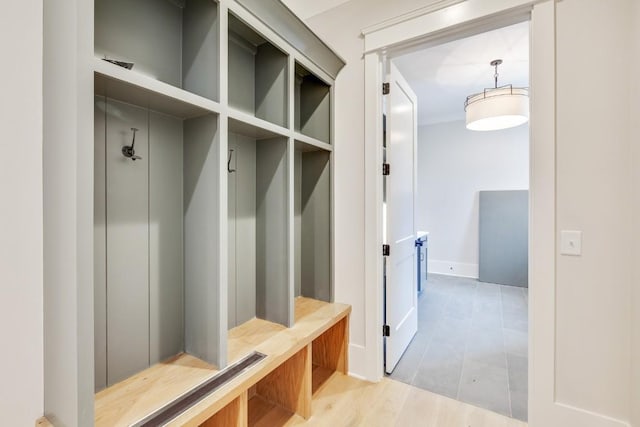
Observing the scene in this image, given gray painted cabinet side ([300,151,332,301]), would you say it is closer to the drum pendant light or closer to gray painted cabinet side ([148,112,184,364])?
gray painted cabinet side ([148,112,184,364])

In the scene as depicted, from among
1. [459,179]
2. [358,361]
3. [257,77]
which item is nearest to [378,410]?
[358,361]

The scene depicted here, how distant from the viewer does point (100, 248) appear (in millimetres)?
1164

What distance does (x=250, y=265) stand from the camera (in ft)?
6.08

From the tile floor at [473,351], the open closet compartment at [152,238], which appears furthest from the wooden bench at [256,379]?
the tile floor at [473,351]

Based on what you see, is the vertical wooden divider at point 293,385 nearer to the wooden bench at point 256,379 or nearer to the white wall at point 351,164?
the wooden bench at point 256,379

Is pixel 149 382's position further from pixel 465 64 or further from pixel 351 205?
pixel 465 64

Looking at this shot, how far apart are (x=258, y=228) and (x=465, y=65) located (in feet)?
9.47

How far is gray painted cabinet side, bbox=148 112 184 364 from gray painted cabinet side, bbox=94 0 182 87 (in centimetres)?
22

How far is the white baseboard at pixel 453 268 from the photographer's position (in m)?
5.05

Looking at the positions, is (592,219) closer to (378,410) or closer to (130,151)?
(378,410)

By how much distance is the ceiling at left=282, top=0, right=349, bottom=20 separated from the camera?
7.06 feet

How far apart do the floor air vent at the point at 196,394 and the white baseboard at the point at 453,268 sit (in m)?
4.66

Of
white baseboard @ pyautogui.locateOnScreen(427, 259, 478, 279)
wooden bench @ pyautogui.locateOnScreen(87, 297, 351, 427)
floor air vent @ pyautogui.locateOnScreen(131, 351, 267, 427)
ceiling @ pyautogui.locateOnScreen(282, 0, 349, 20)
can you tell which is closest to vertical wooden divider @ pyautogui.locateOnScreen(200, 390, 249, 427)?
wooden bench @ pyautogui.locateOnScreen(87, 297, 351, 427)

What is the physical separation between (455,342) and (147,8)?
10.6ft
